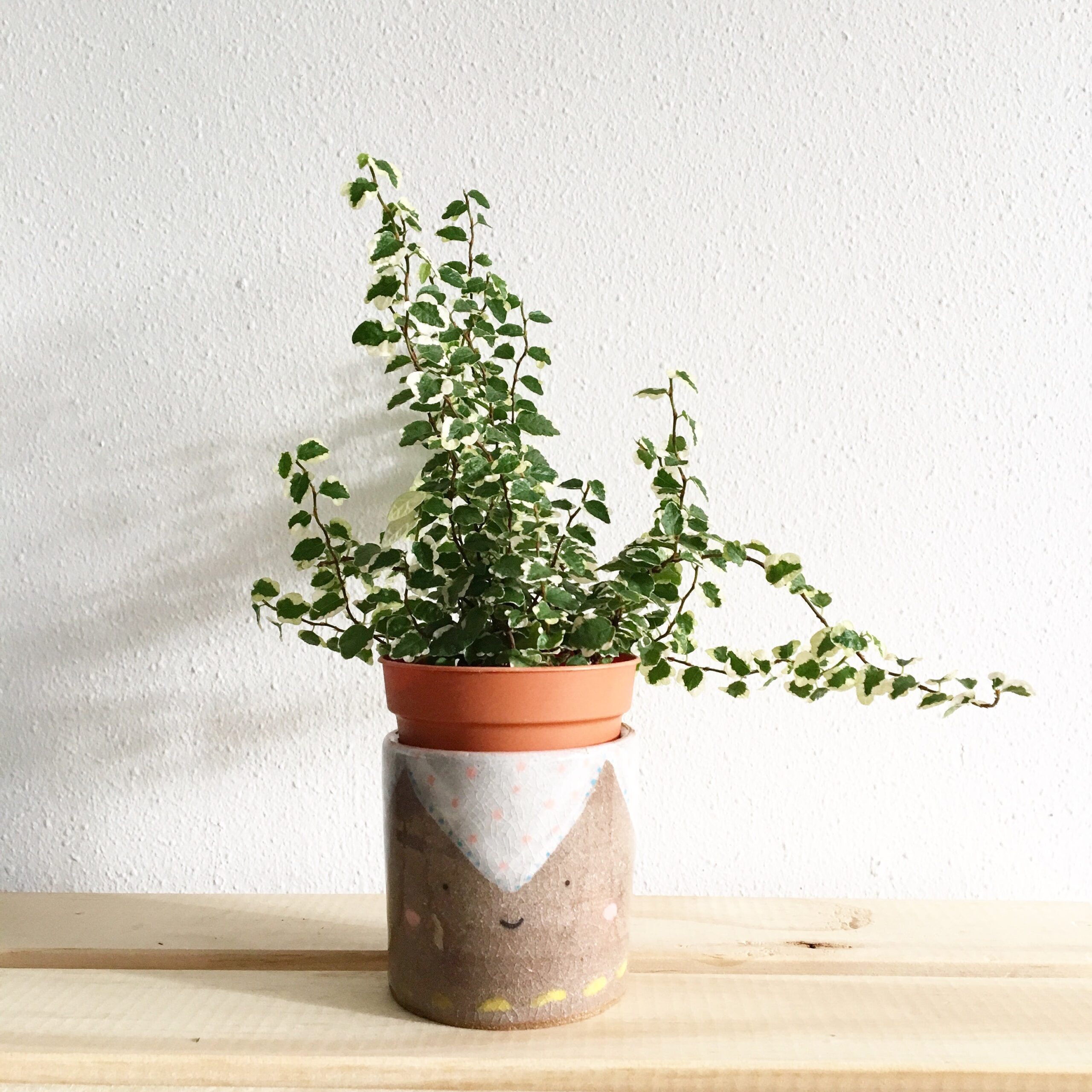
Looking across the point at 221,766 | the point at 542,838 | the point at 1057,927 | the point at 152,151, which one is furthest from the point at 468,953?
the point at 152,151

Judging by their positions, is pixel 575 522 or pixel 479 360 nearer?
pixel 479 360

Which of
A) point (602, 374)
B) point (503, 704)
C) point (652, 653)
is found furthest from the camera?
point (602, 374)

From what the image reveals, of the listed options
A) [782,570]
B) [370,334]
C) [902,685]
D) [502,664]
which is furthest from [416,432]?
[902,685]

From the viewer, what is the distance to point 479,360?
0.74 meters

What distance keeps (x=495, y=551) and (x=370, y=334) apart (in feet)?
0.59

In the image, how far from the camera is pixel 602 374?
0.94 metres

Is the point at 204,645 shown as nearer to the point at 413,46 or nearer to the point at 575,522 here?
the point at 575,522

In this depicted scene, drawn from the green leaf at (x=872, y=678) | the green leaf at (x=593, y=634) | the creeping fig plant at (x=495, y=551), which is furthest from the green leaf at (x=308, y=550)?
the green leaf at (x=872, y=678)

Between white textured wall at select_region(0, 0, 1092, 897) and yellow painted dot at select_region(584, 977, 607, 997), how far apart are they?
0.83ft

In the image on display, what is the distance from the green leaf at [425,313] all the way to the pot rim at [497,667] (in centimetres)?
24

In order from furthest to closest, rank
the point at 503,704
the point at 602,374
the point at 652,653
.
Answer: the point at 602,374 < the point at 652,653 < the point at 503,704

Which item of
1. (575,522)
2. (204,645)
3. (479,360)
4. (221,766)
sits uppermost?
(479,360)

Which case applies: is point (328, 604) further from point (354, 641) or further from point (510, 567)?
point (510, 567)

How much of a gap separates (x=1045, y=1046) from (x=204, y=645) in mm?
748
